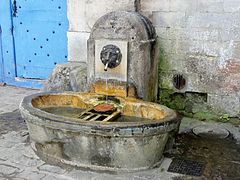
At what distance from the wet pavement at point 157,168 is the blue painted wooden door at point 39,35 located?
1709 mm

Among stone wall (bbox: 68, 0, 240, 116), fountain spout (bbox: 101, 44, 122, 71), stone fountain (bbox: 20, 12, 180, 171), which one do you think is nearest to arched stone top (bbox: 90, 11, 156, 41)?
stone fountain (bbox: 20, 12, 180, 171)

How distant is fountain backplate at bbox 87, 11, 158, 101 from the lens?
14.6 feet

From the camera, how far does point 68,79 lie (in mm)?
5238

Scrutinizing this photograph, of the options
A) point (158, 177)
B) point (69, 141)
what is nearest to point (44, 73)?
point (69, 141)

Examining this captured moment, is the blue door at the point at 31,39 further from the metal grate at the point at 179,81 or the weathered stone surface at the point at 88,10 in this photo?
the metal grate at the point at 179,81

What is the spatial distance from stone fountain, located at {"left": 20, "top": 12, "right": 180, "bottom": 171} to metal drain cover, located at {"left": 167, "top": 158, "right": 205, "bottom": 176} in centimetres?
17

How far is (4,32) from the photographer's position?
6.87 meters

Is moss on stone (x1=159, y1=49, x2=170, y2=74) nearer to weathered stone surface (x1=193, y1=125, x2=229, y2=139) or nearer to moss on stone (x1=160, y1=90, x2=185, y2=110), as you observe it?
moss on stone (x1=160, y1=90, x2=185, y2=110)

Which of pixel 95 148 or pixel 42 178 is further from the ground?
pixel 95 148

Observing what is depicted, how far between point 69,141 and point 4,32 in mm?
3912

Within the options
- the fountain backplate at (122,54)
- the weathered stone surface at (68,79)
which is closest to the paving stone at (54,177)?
the fountain backplate at (122,54)

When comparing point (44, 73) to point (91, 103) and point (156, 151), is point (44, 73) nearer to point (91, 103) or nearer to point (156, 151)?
point (91, 103)

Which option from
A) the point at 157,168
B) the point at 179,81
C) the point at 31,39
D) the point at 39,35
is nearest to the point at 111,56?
the point at 179,81

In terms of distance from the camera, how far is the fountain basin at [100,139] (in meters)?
3.49
